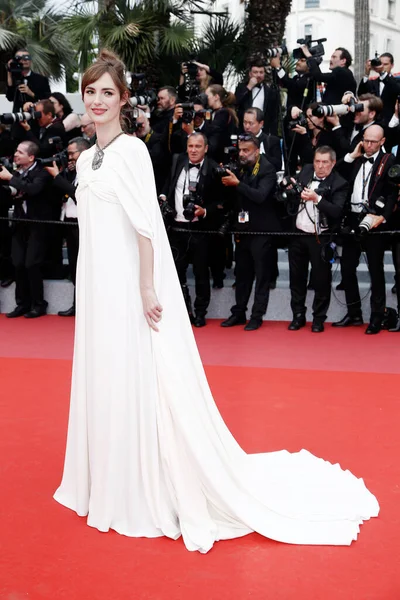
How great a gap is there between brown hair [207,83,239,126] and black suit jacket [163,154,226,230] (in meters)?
0.81

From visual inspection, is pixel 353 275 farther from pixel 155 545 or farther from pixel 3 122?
pixel 155 545

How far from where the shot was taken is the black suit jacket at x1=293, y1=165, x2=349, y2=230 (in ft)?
23.6

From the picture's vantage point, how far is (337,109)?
773cm

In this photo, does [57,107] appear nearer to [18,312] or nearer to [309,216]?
[18,312]

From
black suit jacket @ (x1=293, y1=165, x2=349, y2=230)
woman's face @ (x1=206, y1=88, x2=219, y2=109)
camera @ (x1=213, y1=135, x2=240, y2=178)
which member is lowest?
black suit jacket @ (x1=293, y1=165, x2=349, y2=230)

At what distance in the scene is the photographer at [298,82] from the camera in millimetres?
8727

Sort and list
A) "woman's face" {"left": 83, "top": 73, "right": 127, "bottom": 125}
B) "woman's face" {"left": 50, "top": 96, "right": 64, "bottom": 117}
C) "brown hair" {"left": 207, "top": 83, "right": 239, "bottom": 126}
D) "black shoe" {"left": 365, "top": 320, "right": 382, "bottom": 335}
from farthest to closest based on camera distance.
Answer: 1. "woman's face" {"left": 50, "top": 96, "right": 64, "bottom": 117}
2. "brown hair" {"left": 207, "top": 83, "right": 239, "bottom": 126}
3. "black shoe" {"left": 365, "top": 320, "right": 382, "bottom": 335}
4. "woman's face" {"left": 83, "top": 73, "right": 127, "bottom": 125}

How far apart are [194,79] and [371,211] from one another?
268cm

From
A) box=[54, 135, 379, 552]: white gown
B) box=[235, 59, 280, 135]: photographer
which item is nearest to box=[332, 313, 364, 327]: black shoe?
box=[235, 59, 280, 135]: photographer

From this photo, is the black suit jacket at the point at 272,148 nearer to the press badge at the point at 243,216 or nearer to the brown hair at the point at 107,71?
the press badge at the point at 243,216

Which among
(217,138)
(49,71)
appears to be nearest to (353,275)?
(217,138)

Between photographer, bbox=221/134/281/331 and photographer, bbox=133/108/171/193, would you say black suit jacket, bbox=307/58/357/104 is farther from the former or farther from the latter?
photographer, bbox=133/108/171/193

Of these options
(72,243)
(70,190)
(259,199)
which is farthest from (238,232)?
(72,243)

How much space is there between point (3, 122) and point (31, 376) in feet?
12.2
